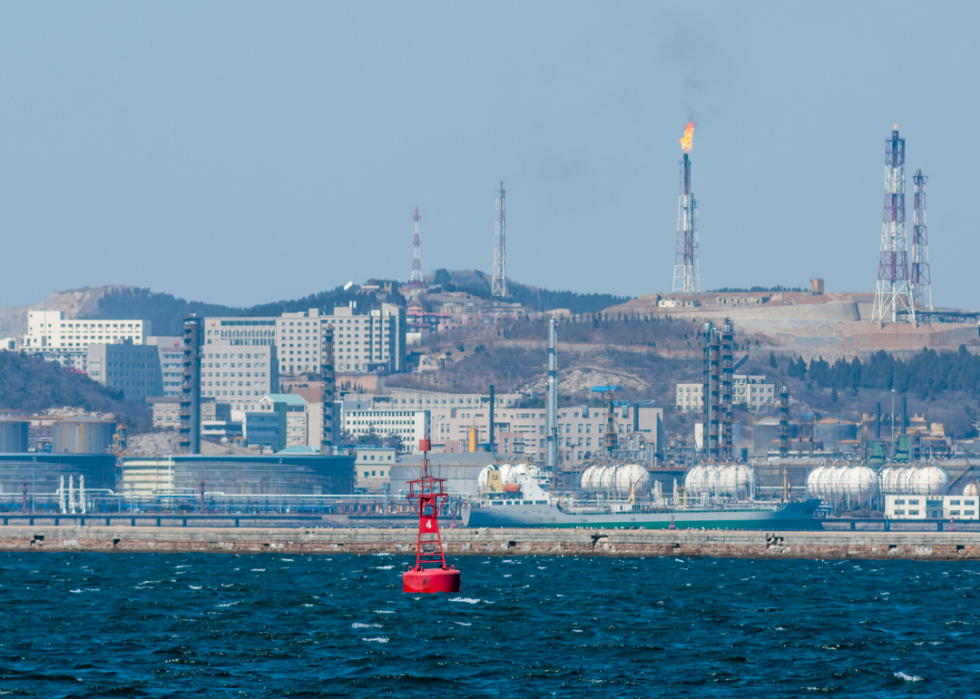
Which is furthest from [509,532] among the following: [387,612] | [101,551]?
[387,612]

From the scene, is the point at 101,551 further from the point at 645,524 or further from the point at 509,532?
the point at 645,524

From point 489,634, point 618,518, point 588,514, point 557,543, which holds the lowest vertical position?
point 618,518

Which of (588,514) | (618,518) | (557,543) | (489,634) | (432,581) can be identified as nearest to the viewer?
(489,634)

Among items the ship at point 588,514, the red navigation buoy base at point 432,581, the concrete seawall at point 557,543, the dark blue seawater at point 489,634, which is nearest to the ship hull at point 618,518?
the ship at point 588,514

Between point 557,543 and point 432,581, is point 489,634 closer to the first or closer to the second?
point 432,581

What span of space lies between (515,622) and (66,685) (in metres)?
16.8

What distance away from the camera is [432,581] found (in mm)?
63125

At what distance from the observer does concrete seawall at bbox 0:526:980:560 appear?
92.7 metres

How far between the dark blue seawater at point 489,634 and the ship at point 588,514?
99.9 meters

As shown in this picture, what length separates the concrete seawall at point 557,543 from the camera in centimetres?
9269

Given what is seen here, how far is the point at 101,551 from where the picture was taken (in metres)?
95.2

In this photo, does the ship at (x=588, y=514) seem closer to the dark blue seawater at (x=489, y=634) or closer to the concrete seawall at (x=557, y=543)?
the concrete seawall at (x=557, y=543)

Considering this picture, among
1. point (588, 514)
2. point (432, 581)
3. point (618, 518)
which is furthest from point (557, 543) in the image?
point (618, 518)

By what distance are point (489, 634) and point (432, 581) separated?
1208 cm
